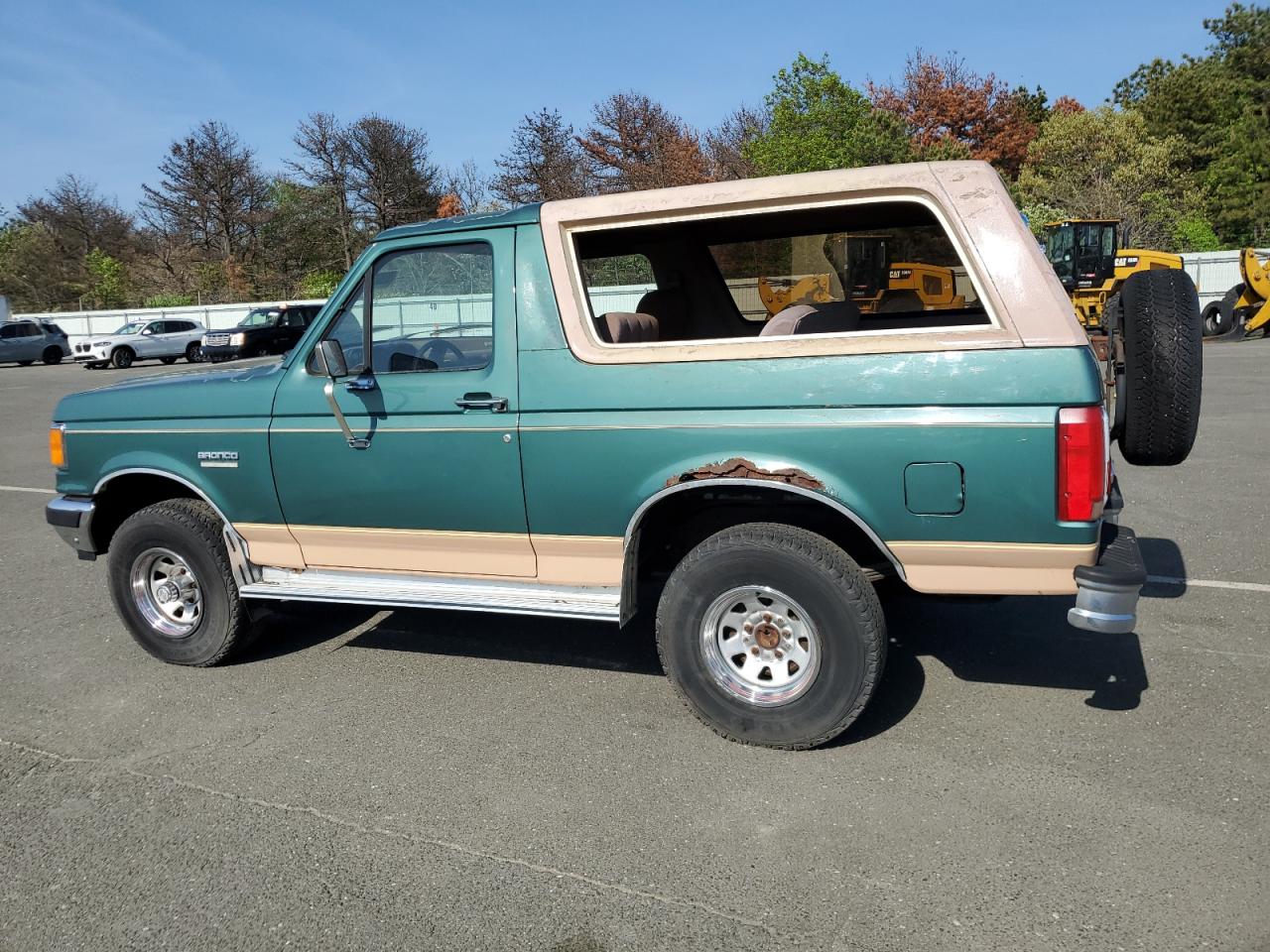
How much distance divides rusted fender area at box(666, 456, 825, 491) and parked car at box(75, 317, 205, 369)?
30997mm

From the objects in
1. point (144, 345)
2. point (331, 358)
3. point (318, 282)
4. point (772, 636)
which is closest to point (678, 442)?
point (772, 636)

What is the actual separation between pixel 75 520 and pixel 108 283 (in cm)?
5049

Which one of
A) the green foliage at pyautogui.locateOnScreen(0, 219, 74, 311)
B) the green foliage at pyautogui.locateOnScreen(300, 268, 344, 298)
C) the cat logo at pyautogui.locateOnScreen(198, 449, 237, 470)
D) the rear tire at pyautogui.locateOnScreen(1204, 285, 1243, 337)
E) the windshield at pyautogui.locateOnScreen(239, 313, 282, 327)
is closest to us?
the cat logo at pyautogui.locateOnScreen(198, 449, 237, 470)

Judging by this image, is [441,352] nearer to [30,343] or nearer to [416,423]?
[416,423]

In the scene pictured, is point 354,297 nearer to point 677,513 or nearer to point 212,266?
point 677,513

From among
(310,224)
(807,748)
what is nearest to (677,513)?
(807,748)

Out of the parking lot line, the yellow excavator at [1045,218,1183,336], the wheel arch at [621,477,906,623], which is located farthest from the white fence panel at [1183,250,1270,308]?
the wheel arch at [621,477,906,623]

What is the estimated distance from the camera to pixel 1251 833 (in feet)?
10.3

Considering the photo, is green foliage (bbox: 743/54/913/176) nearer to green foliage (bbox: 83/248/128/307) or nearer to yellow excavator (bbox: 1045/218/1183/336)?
yellow excavator (bbox: 1045/218/1183/336)

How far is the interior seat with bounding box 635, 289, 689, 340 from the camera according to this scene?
5.00m

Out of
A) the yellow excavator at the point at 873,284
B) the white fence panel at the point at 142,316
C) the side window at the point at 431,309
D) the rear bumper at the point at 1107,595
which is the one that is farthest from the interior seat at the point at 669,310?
the white fence panel at the point at 142,316

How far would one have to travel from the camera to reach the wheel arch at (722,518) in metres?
3.67

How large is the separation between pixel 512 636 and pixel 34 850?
7.78 feet

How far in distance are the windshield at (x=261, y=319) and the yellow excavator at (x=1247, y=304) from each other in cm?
2617
